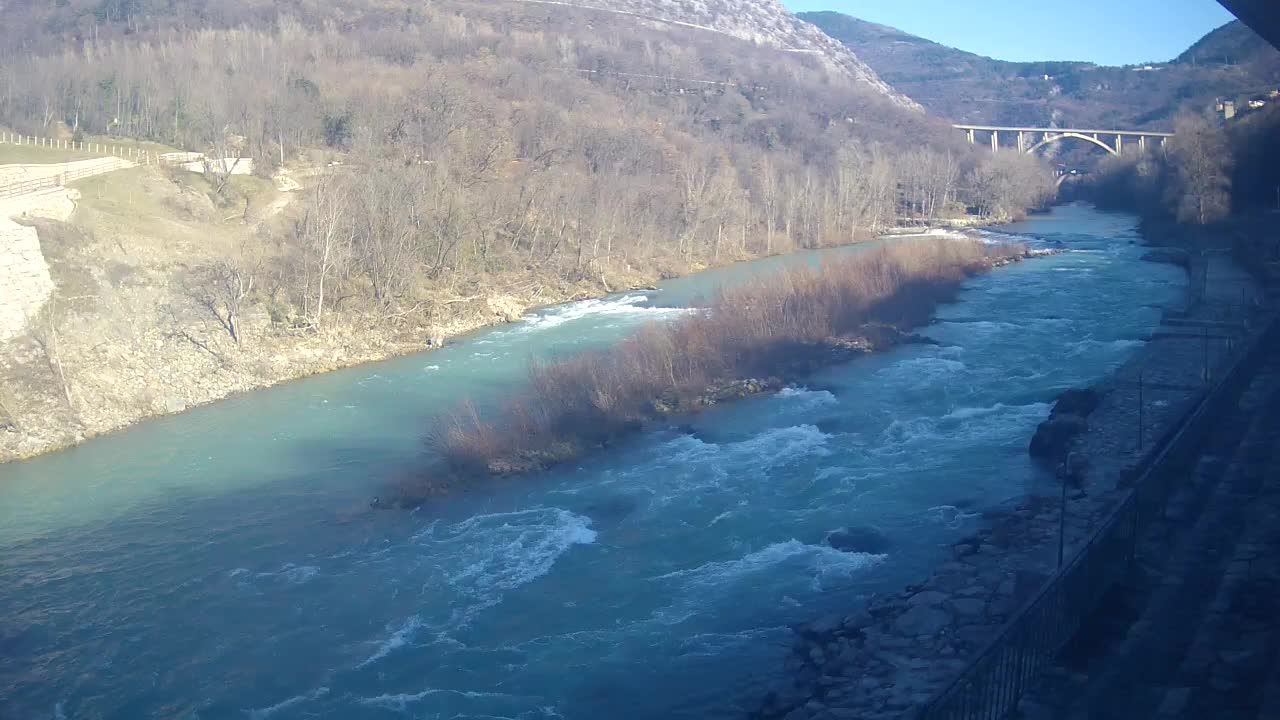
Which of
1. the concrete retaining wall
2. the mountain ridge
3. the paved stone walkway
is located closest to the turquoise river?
the paved stone walkway

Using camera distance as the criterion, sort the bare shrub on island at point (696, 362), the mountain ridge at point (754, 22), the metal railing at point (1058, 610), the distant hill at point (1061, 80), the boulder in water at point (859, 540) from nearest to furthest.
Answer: the metal railing at point (1058, 610)
the boulder in water at point (859, 540)
the bare shrub on island at point (696, 362)
the distant hill at point (1061, 80)
the mountain ridge at point (754, 22)

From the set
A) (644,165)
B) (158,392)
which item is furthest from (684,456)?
(644,165)

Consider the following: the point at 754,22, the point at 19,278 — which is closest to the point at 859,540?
the point at 19,278

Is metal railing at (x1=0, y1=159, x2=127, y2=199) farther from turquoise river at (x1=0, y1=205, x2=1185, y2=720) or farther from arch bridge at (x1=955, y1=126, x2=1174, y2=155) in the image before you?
arch bridge at (x1=955, y1=126, x2=1174, y2=155)

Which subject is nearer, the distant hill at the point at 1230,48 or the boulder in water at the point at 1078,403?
the boulder in water at the point at 1078,403

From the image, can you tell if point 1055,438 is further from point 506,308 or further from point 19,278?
point 19,278

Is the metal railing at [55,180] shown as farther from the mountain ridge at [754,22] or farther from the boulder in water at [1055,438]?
the mountain ridge at [754,22]

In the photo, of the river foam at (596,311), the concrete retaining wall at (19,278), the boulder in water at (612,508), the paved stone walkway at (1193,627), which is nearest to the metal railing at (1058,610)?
the paved stone walkway at (1193,627)
